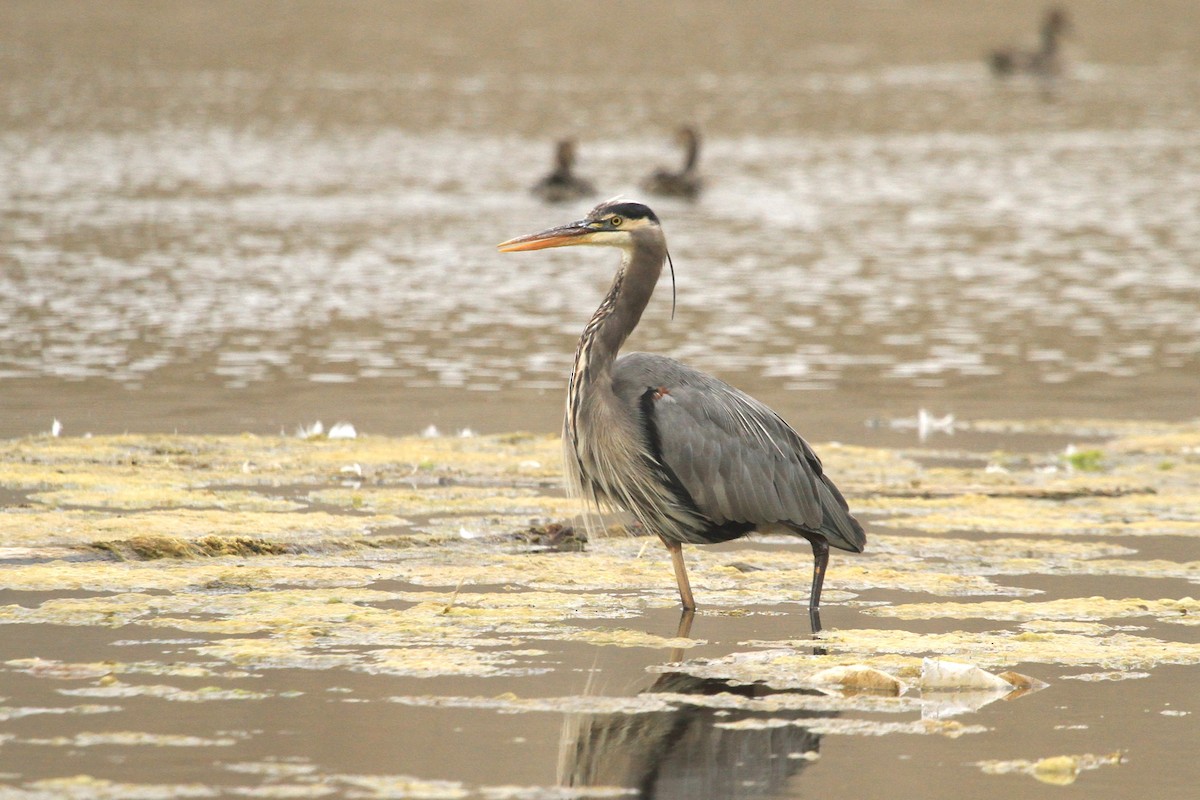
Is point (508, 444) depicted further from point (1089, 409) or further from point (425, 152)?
point (425, 152)

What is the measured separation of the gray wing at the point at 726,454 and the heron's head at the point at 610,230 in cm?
57

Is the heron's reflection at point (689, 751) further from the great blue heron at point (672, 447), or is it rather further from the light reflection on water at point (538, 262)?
the light reflection on water at point (538, 262)

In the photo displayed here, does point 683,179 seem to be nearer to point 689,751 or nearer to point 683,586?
point 683,586

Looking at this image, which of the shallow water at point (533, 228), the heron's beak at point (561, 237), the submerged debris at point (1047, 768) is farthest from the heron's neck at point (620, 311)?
the shallow water at point (533, 228)

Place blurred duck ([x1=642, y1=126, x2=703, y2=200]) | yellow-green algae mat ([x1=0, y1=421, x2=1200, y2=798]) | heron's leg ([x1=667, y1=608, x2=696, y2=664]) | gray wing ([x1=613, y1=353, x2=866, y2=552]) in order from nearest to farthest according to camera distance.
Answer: yellow-green algae mat ([x1=0, y1=421, x2=1200, y2=798]) < heron's leg ([x1=667, y1=608, x2=696, y2=664]) < gray wing ([x1=613, y1=353, x2=866, y2=552]) < blurred duck ([x1=642, y1=126, x2=703, y2=200])

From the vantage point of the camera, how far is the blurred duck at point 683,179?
98.8ft

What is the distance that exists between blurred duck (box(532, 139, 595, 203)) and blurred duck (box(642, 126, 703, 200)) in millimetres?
1412

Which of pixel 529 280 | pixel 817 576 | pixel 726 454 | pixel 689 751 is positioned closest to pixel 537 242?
pixel 726 454

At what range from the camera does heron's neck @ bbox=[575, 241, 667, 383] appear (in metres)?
8.65

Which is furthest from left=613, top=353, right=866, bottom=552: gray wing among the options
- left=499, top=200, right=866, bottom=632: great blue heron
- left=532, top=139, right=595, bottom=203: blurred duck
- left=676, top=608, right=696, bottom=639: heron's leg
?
left=532, top=139, right=595, bottom=203: blurred duck

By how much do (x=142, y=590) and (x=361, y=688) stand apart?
1.83 m

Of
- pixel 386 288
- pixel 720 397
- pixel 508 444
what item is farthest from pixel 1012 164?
pixel 720 397

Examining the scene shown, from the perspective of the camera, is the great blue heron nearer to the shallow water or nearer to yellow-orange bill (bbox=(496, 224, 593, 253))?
yellow-orange bill (bbox=(496, 224, 593, 253))

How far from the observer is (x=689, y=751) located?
6.64m
